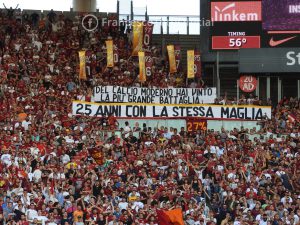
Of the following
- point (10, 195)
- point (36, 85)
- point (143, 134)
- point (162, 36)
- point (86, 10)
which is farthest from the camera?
point (86, 10)

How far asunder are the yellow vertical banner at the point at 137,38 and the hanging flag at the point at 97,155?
11636 millimetres

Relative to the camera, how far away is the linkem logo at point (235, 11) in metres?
44.1

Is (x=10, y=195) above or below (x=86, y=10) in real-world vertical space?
below

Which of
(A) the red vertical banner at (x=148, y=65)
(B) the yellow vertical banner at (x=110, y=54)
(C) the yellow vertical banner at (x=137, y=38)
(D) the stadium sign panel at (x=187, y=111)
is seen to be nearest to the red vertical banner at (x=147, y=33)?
(C) the yellow vertical banner at (x=137, y=38)

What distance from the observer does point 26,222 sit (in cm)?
2825

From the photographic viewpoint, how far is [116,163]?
33.4m

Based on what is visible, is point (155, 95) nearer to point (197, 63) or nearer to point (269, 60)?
point (197, 63)

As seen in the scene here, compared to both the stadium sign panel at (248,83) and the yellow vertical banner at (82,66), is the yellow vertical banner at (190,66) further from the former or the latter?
the yellow vertical banner at (82,66)

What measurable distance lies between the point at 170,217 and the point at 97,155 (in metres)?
5.32

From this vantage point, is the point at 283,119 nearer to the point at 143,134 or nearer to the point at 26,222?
the point at 143,134

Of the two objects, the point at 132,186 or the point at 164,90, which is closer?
the point at 132,186

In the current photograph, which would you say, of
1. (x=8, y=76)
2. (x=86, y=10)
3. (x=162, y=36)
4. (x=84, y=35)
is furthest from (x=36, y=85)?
(x=86, y=10)

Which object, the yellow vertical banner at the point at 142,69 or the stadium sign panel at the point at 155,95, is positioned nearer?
the stadium sign panel at the point at 155,95

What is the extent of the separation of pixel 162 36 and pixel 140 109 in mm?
9689
